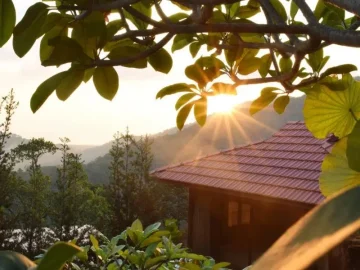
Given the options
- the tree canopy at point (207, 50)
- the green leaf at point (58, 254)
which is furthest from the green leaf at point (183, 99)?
the green leaf at point (58, 254)

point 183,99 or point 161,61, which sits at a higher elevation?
point 161,61

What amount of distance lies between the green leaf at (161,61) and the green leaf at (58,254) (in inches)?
51.6

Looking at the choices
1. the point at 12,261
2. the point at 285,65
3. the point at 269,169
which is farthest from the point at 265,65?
the point at 269,169

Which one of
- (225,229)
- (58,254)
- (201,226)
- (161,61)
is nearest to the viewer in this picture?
(58,254)

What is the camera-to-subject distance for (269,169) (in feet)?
34.4

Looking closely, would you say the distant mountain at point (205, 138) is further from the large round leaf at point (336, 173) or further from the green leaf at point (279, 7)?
the large round leaf at point (336, 173)

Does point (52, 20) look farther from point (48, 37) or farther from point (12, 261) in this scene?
point (12, 261)

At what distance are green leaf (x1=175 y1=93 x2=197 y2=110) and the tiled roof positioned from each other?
6.82 m

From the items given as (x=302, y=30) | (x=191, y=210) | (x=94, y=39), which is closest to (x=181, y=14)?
(x=94, y=39)

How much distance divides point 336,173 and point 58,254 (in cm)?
74

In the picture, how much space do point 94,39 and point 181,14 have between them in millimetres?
696

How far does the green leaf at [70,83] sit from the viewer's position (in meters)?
1.22

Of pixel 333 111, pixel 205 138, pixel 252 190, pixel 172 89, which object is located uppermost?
pixel 205 138

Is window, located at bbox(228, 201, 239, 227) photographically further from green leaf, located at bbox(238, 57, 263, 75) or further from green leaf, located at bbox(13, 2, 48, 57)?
green leaf, located at bbox(13, 2, 48, 57)
